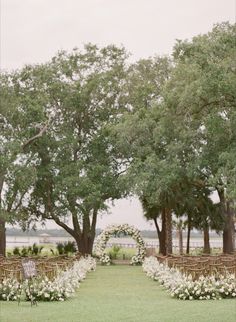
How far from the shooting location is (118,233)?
43.4m

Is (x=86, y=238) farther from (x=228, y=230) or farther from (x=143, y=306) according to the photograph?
(x=143, y=306)

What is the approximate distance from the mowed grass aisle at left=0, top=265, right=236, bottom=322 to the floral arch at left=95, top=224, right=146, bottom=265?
20.2 metres

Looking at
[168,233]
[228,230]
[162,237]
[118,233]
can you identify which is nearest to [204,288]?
[168,233]

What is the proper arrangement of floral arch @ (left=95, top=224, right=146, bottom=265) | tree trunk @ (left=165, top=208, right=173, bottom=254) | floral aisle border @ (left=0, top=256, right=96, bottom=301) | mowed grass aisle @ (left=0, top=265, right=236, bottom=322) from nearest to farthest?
mowed grass aisle @ (left=0, top=265, right=236, bottom=322), floral aisle border @ (left=0, top=256, right=96, bottom=301), tree trunk @ (left=165, top=208, right=173, bottom=254), floral arch @ (left=95, top=224, right=146, bottom=265)

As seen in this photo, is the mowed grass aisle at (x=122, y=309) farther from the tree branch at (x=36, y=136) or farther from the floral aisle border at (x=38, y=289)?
the tree branch at (x=36, y=136)

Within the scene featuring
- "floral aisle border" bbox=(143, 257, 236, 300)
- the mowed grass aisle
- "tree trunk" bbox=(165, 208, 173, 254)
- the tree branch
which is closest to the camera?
the mowed grass aisle

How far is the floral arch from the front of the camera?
40.2 m

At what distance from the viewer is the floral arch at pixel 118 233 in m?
40.2

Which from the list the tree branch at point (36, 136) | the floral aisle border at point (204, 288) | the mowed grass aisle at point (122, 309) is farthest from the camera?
the tree branch at point (36, 136)

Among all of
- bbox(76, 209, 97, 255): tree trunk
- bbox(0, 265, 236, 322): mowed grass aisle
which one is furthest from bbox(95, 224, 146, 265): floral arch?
bbox(0, 265, 236, 322): mowed grass aisle

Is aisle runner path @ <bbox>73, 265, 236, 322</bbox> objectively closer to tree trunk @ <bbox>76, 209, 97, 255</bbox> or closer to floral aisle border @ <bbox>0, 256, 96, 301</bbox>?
floral aisle border @ <bbox>0, 256, 96, 301</bbox>

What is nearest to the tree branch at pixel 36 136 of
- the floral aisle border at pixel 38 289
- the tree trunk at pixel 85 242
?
the tree trunk at pixel 85 242

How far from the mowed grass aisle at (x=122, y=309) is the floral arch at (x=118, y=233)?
2020cm

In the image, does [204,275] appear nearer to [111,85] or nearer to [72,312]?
[72,312]
